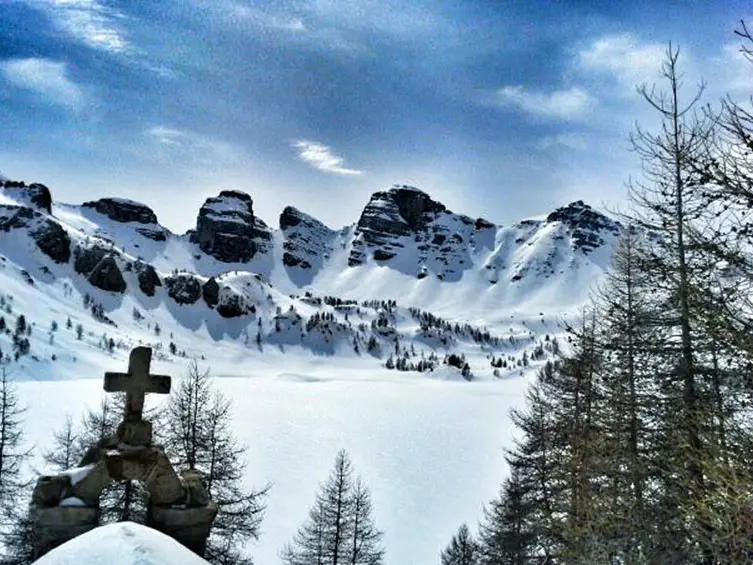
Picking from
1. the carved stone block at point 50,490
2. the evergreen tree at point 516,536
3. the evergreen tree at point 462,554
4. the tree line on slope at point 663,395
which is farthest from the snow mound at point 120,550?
the evergreen tree at point 462,554

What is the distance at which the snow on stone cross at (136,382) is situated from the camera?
6.60m

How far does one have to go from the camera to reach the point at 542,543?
14.9m

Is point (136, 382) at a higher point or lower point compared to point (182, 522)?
higher

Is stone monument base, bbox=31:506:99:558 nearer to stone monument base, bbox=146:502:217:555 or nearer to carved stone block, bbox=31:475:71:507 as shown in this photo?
carved stone block, bbox=31:475:71:507

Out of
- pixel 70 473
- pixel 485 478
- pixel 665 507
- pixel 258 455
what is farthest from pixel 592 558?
pixel 258 455

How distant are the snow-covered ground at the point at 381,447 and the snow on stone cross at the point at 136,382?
19836 mm

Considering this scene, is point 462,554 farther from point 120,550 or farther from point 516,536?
point 120,550

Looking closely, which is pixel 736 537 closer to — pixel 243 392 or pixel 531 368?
pixel 243 392

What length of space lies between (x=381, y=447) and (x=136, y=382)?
59.2 m

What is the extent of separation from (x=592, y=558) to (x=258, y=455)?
49.6m

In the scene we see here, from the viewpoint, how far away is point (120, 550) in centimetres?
418

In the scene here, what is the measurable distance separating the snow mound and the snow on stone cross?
2.34m

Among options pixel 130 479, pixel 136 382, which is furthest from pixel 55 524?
pixel 136 382

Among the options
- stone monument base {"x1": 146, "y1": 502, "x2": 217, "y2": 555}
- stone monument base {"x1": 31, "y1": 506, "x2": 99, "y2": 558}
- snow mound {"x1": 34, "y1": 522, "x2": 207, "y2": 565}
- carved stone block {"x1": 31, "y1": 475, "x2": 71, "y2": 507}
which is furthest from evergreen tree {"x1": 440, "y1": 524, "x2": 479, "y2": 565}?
snow mound {"x1": 34, "y1": 522, "x2": 207, "y2": 565}
